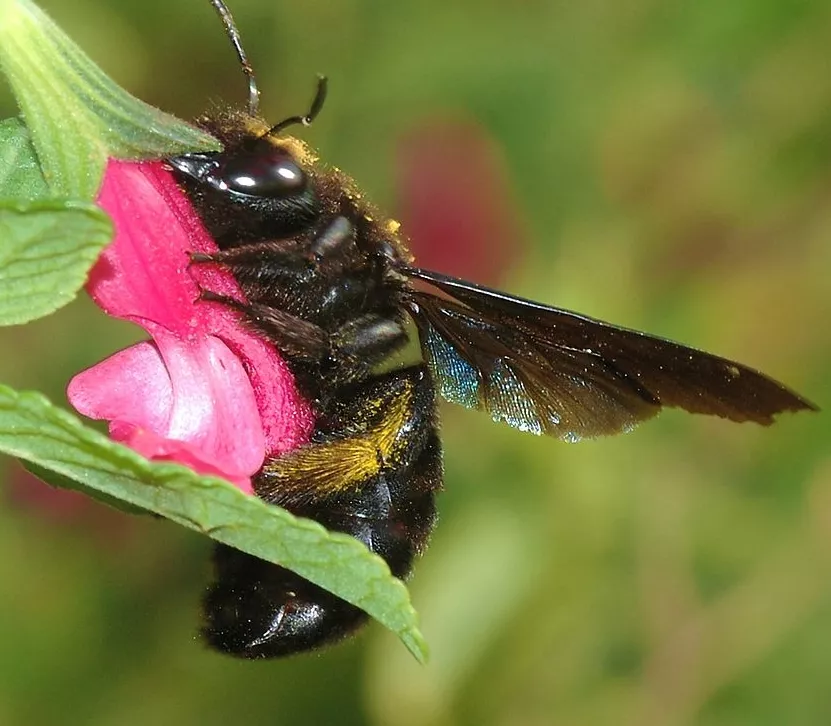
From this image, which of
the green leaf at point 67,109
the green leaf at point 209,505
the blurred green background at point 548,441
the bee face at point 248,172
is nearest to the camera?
the green leaf at point 209,505

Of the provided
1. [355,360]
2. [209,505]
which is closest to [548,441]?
[355,360]

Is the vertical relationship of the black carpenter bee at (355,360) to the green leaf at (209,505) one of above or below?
above

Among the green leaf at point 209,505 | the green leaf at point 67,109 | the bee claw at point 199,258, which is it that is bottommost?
the green leaf at point 209,505

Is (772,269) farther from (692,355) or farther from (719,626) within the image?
(692,355)

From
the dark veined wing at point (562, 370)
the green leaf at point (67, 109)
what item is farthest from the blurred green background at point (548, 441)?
the green leaf at point (67, 109)

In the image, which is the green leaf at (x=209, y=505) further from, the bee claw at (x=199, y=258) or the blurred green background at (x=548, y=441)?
the blurred green background at (x=548, y=441)

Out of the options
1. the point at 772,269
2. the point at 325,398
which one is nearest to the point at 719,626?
the point at 772,269
